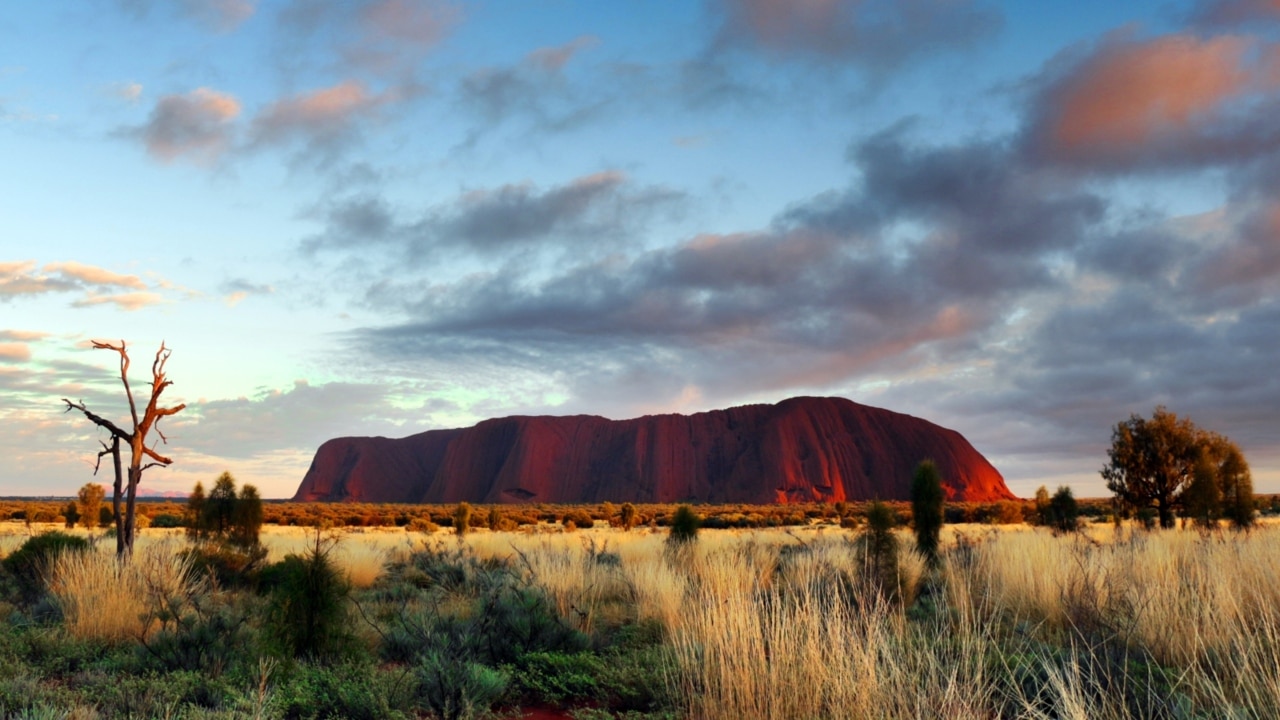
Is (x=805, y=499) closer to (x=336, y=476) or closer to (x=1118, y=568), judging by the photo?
(x=336, y=476)

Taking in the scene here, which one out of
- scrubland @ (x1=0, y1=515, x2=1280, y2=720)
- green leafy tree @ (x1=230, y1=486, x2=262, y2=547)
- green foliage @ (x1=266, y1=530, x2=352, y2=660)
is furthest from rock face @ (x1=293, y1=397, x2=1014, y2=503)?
green foliage @ (x1=266, y1=530, x2=352, y2=660)

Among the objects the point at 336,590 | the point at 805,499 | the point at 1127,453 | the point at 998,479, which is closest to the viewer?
the point at 336,590

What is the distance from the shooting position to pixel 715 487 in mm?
111188

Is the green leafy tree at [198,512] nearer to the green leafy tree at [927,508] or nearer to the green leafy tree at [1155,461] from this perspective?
the green leafy tree at [927,508]

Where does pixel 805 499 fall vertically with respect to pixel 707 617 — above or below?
below

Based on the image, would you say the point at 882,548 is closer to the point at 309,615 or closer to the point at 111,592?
the point at 309,615

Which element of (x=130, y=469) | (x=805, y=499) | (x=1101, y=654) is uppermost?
(x=130, y=469)

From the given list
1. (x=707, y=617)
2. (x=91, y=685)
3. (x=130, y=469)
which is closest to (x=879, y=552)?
(x=707, y=617)

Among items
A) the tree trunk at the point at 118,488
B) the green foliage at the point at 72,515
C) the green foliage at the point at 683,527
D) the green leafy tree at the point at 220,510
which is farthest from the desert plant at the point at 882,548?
the green foliage at the point at 72,515

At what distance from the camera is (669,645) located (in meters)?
7.67

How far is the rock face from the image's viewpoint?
359 ft

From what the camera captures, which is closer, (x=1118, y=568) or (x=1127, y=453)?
(x=1118, y=568)

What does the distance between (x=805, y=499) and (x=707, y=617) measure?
102724 millimetres

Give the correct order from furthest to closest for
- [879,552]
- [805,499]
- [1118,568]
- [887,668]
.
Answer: [805,499], [879,552], [1118,568], [887,668]
